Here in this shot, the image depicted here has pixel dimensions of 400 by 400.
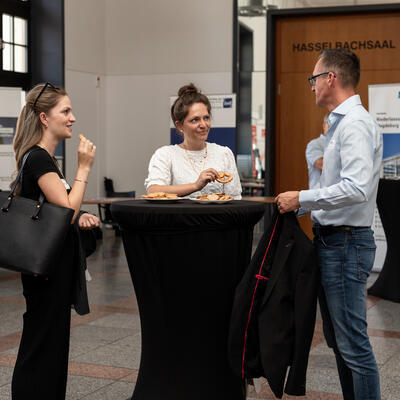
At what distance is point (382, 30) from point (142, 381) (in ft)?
24.1

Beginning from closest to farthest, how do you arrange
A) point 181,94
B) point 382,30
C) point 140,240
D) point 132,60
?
point 140,240 → point 181,94 → point 382,30 → point 132,60

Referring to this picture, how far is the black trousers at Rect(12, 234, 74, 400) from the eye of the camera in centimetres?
282

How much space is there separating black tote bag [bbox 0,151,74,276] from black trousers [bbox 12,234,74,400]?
159 millimetres

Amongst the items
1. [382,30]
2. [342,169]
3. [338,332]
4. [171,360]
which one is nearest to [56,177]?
[171,360]

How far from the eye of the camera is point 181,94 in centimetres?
351

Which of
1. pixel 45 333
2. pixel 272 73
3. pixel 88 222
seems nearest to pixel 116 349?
pixel 45 333

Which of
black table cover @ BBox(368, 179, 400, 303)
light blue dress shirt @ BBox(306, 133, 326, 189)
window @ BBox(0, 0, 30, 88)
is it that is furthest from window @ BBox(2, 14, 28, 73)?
black table cover @ BBox(368, 179, 400, 303)

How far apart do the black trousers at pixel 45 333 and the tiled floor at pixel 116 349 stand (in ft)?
2.22

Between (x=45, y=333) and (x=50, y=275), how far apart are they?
10.5 inches

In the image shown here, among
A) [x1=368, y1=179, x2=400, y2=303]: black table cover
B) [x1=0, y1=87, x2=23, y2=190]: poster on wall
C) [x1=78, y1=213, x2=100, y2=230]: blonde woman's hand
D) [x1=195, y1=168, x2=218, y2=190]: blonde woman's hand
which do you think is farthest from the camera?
[x1=0, y1=87, x2=23, y2=190]: poster on wall

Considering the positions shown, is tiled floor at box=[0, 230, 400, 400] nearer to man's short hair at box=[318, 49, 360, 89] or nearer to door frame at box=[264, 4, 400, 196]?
man's short hair at box=[318, 49, 360, 89]

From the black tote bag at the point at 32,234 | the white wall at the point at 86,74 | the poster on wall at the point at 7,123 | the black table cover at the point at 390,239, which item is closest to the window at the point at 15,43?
the white wall at the point at 86,74

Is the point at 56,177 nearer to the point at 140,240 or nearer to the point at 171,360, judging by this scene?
the point at 140,240

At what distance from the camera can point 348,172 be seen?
8.64 feet
